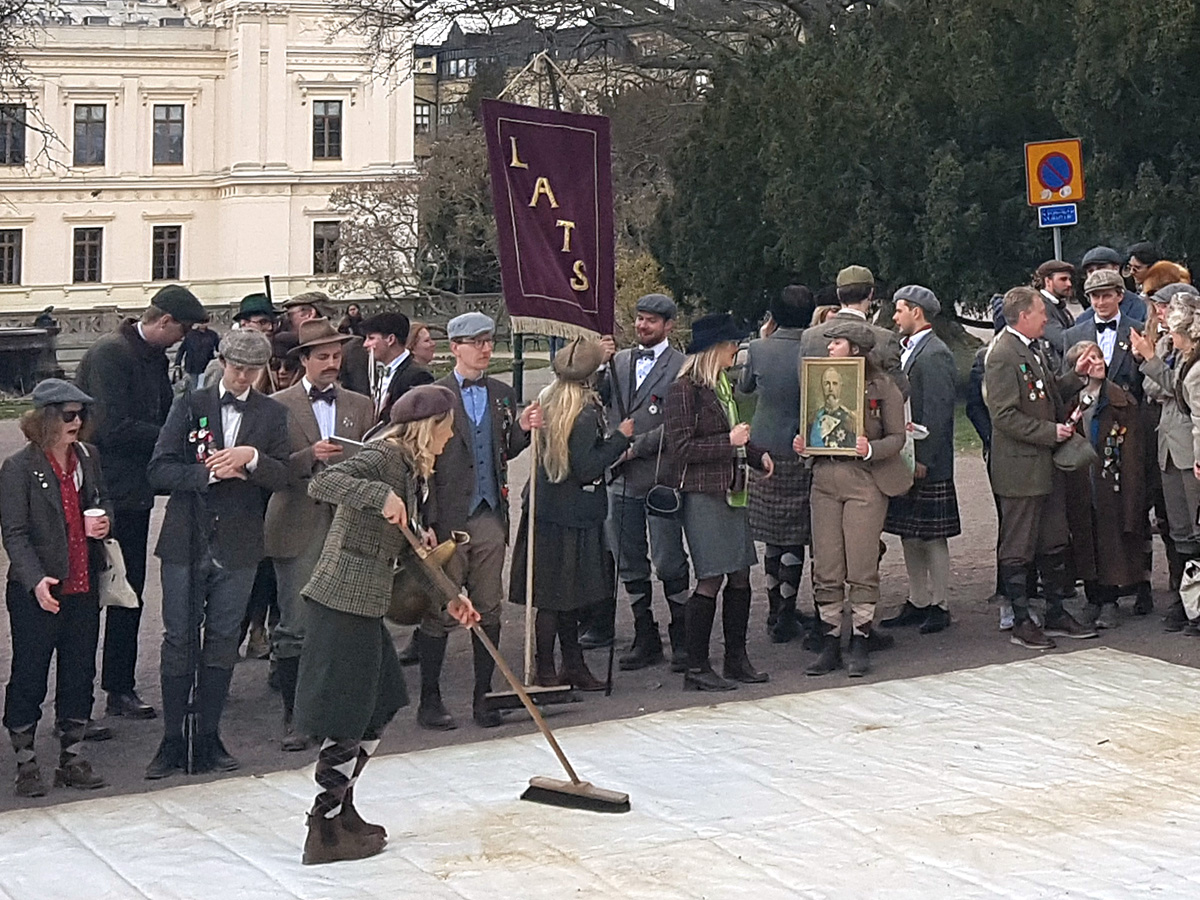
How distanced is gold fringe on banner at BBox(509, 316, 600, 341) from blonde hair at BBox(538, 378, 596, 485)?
0.84 ft

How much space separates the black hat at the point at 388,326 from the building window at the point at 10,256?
202 ft

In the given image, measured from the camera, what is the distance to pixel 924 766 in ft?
26.0

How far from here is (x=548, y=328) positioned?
30.0 feet

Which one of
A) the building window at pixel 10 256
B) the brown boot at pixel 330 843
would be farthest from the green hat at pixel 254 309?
the building window at pixel 10 256

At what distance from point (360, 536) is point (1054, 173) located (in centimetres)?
941

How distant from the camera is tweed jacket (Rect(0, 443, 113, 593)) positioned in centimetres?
770

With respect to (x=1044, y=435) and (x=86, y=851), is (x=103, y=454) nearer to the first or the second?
(x=86, y=851)

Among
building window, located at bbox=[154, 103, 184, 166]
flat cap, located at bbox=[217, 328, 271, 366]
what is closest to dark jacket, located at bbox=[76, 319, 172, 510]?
flat cap, located at bbox=[217, 328, 271, 366]

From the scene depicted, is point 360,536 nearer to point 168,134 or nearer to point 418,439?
point 418,439

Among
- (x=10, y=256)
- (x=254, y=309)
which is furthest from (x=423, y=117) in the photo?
(x=254, y=309)

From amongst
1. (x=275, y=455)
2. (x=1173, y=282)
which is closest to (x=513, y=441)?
(x=275, y=455)

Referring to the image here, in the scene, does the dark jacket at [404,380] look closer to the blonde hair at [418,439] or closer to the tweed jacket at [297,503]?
the tweed jacket at [297,503]

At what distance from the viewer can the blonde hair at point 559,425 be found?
29.4 feet

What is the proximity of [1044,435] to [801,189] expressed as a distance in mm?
13982
